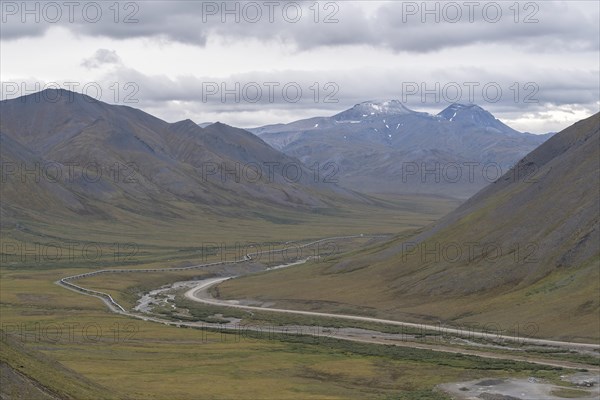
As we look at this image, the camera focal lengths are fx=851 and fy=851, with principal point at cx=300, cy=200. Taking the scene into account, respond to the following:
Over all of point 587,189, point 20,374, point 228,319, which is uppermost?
point 587,189

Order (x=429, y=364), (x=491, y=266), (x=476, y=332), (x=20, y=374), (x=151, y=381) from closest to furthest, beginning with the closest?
1. (x=20, y=374)
2. (x=151, y=381)
3. (x=429, y=364)
4. (x=476, y=332)
5. (x=491, y=266)

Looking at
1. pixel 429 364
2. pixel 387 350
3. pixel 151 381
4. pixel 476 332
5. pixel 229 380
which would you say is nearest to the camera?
pixel 151 381

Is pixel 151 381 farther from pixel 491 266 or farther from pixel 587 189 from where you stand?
pixel 587 189

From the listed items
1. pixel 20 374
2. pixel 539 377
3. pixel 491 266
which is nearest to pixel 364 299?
pixel 491 266

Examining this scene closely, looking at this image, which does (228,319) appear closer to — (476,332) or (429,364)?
(476,332)

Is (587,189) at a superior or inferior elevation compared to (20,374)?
superior

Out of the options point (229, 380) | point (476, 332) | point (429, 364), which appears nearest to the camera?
point (229, 380)

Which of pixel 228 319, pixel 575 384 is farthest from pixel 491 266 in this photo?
pixel 575 384

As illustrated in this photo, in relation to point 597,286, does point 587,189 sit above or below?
above

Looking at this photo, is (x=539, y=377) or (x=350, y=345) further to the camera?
(x=350, y=345)
